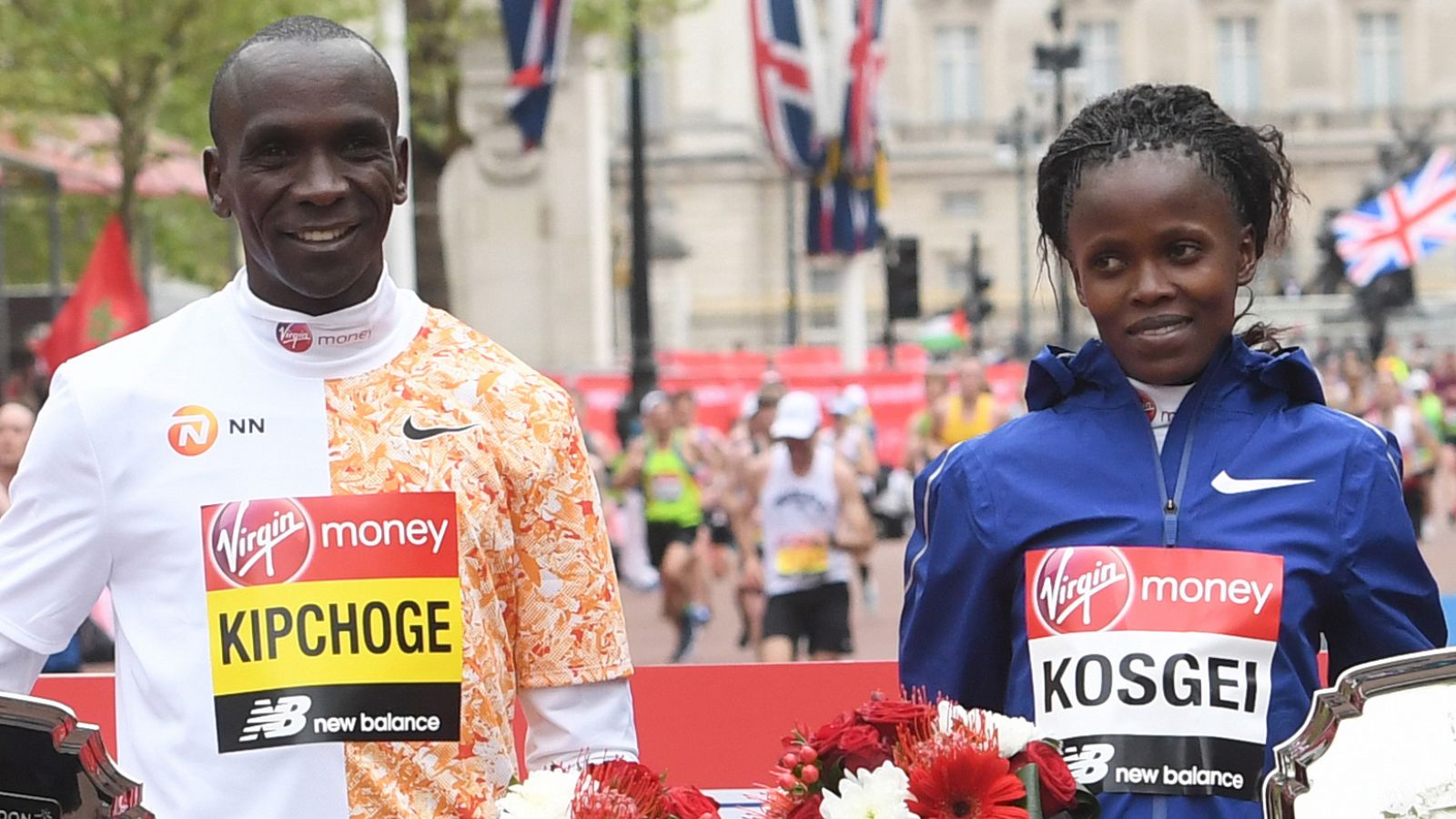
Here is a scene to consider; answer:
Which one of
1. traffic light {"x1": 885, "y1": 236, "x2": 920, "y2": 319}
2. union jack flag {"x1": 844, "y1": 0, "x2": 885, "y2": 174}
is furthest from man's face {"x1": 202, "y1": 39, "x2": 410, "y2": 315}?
traffic light {"x1": 885, "y1": 236, "x2": 920, "y2": 319}

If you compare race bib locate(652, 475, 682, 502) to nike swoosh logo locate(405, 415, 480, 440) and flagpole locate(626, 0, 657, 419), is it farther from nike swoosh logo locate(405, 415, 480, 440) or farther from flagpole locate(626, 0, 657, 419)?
nike swoosh logo locate(405, 415, 480, 440)

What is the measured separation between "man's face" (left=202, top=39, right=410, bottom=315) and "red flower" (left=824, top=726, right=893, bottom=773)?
979 millimetres

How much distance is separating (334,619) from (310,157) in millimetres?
639

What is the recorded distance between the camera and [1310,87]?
259 ft

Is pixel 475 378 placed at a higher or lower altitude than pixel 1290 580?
higher

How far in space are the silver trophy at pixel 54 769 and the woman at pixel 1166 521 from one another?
4.09ft

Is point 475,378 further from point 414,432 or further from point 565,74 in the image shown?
point 565,74

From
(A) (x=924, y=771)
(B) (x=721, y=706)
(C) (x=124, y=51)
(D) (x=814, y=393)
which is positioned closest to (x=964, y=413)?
(C) (x=124, y=51)

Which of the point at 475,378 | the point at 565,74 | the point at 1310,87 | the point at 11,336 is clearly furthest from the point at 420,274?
the point at 1310,87

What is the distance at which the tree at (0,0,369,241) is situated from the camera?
1750cm

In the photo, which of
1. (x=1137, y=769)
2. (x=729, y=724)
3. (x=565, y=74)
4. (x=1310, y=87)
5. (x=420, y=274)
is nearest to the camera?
(x=1137, y=769)

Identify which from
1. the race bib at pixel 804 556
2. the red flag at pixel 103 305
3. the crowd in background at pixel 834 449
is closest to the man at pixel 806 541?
the race bib at pixel 804 556

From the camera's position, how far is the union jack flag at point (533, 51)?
15.2 metres

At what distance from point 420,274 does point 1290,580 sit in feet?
50.8
